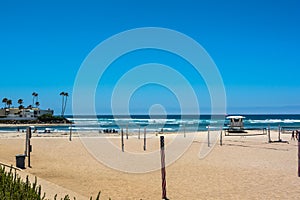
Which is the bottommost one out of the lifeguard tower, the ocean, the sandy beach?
the ocean

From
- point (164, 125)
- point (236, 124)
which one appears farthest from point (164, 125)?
point (236, 124)

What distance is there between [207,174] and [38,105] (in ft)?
390

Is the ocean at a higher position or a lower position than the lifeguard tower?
lower

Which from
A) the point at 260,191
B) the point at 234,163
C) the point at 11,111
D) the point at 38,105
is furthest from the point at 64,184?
the point at 38,105

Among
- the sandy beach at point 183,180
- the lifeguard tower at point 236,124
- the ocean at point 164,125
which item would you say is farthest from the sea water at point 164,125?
the sandy beach at point 183,180

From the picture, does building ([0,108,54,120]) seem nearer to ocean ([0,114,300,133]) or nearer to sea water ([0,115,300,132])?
sea water ([0,115,300,132])

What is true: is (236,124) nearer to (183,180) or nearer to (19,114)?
(183,180)

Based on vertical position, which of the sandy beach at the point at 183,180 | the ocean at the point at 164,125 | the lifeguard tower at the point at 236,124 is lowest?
the ocean at the point at 164,125

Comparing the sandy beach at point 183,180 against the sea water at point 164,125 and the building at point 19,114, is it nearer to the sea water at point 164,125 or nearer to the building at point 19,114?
the sea water at point 164,125

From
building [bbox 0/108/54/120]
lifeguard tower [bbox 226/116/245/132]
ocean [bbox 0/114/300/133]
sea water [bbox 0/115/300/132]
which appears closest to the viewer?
lifeguard tower [bbox 226/116/245/132]

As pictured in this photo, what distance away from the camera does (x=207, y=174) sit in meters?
11.6

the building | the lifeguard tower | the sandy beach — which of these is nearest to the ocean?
the lifeguard tower

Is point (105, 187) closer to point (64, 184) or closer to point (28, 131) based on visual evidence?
point (64, 184)

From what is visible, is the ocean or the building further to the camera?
the building
